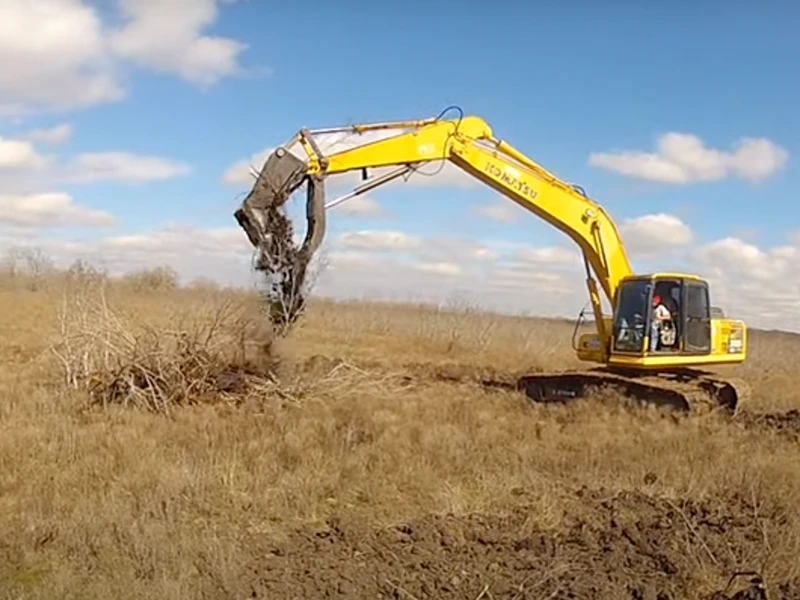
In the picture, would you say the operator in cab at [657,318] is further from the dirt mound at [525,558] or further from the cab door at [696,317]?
the dirt mound at [525,558]

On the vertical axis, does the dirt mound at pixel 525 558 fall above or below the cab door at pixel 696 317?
below

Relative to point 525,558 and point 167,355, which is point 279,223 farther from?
point 525,558

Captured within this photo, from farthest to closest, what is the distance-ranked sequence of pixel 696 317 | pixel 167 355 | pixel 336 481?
pixel 696 317 → pixel 167 355 → pixel 336 481

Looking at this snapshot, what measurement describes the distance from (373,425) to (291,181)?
3418 mm

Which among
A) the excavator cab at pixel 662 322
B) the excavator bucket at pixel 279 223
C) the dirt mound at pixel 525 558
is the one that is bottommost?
the dirt mound at pixel 525 558

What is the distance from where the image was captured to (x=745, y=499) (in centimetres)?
891

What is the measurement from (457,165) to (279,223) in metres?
3.76

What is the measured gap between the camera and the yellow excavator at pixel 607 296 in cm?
1452

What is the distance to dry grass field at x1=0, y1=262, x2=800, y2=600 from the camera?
21.6 ft

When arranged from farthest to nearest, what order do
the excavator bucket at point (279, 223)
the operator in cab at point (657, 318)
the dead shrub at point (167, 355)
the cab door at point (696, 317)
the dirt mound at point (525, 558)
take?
the cab door at point (696, 317) < the operator in cab at point (657, 318) < the dead shrub at point (167, 355) < the excavator bucket at point (279, 223) < the dirt mound at point (525, 558)

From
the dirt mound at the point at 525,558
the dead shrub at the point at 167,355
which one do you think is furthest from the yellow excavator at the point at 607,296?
the dirt mound at the point at 525,558

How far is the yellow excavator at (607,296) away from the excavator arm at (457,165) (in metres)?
0.02

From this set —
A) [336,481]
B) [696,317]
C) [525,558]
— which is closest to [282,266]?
[336,481]

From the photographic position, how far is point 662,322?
15.3 meters
